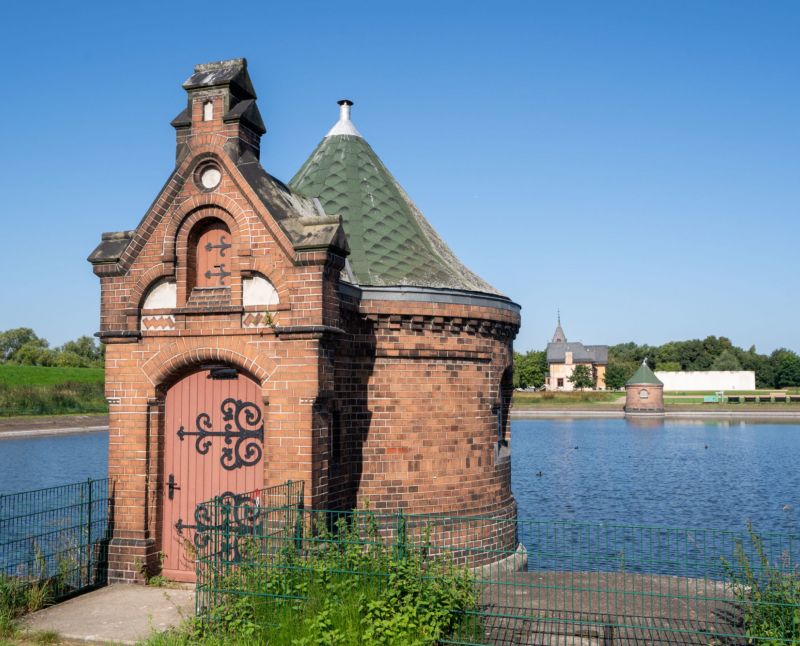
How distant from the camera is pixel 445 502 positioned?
12.5m

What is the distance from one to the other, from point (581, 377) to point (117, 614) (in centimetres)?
12646

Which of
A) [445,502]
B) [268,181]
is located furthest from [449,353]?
[268,181]

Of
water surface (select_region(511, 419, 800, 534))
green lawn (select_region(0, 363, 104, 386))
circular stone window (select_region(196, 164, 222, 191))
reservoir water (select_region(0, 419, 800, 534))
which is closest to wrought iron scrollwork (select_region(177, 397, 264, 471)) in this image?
circular stone window (select_region(196, 164, 222, 191))

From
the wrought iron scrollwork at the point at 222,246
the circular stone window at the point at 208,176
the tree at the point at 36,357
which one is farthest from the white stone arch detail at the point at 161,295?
the tree at the point at 36,357

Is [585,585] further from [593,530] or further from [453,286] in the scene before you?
[593,530]

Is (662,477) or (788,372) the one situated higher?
(788,372)

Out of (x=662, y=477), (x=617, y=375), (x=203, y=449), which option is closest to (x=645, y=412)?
(x=662, y=477)

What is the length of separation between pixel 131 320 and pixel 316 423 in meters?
3.40

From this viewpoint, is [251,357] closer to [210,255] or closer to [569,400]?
[210,255]

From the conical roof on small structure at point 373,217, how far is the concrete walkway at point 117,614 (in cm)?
570

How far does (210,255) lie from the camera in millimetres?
11125

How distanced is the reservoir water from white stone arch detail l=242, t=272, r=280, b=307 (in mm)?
16773

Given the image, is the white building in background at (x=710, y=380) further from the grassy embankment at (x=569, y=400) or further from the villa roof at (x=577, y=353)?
the grassy embankment at (x=569, y=400)

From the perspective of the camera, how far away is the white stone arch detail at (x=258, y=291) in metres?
10.5
